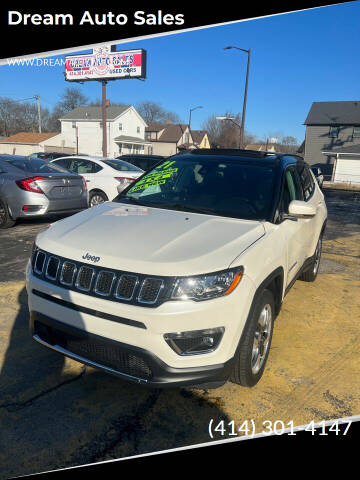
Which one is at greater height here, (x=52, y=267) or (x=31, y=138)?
(x=52, y=267)

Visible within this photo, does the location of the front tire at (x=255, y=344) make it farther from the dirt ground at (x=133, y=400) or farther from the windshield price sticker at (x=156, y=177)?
the windshield price sticker at (x=156, y=177)

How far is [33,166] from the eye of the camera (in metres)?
7.75

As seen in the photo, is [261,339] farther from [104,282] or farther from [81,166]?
[81,166]

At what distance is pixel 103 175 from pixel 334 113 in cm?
3896

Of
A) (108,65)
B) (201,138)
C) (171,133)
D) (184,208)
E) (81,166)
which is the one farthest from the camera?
(201,138)

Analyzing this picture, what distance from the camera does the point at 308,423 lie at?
8.22 feet

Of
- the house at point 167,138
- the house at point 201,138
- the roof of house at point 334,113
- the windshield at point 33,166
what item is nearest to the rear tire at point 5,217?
the windshield at point 33,166

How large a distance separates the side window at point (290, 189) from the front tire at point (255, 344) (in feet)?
3.13

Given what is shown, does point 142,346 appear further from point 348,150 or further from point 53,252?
point 348,150

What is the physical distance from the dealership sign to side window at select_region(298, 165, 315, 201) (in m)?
26.9

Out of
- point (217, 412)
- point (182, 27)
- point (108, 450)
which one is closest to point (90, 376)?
point (108, 450)

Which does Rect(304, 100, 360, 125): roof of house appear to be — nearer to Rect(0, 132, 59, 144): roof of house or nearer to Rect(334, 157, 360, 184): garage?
Rect(334, 157, 360, 184): garage

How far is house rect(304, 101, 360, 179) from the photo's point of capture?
38688mm

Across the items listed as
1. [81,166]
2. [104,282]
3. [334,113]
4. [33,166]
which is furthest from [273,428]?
[334,113]
